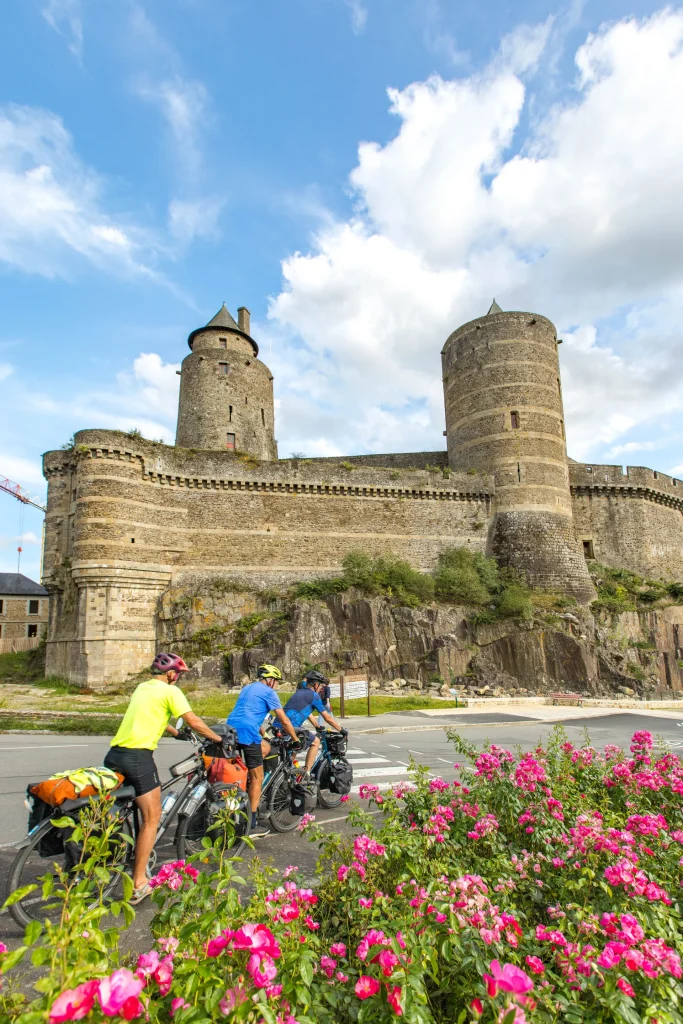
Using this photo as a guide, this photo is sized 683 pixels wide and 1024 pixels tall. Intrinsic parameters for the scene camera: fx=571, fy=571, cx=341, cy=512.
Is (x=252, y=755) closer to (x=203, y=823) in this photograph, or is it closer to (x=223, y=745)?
(x=223, y=745)

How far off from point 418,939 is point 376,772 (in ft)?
21.6

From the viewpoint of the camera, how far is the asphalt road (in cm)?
526

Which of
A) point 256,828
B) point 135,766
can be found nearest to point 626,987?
point 135,766

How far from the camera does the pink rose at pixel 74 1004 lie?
4.79 feet

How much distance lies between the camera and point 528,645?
23.4 meters

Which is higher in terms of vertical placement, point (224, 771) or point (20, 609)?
point (20, 609)

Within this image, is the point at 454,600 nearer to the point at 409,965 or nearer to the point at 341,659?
the point at 341,659

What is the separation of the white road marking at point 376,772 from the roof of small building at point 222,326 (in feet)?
99.6

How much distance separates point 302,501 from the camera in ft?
89.0

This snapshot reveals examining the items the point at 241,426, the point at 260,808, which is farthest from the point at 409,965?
the point at 241,426

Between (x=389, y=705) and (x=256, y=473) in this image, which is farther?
(x=256, y=473)

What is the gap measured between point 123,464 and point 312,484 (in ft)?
27.9

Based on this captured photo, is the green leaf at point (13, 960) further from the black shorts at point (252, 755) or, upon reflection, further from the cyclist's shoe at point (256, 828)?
the cyclist's shoe at point (256, 828)

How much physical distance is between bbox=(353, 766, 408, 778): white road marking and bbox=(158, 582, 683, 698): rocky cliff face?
508 inches
